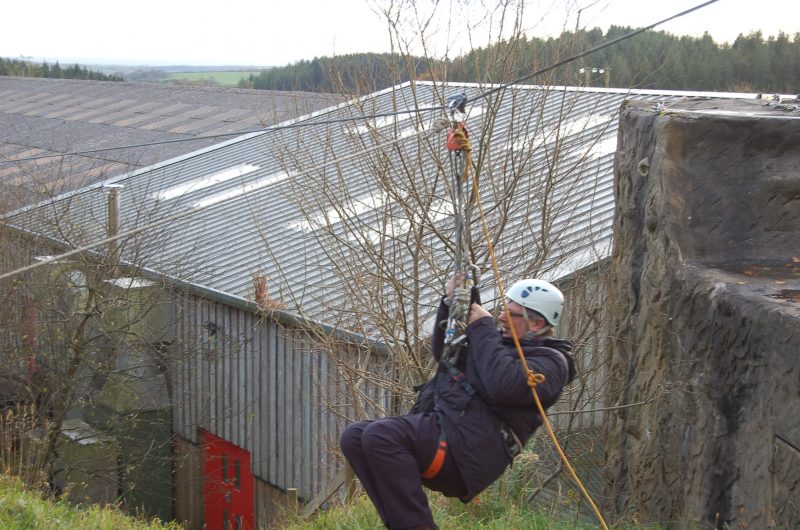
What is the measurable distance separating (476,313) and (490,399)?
1.60 feet

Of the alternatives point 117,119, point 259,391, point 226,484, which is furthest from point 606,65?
point 117,119

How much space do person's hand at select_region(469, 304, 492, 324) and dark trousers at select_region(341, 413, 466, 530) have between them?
560 mm

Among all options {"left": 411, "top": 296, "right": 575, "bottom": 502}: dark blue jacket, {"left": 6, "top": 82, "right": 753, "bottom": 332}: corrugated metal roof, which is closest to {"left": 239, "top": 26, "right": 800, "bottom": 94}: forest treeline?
{"left": 6, "top": 82, "right": 753, "bottom": 332}: corrugated metal roof

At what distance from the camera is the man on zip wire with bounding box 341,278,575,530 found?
15.7 feet

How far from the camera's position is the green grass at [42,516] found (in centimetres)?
670

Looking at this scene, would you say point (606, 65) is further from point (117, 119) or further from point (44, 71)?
point (44, 71)

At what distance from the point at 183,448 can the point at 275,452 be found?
258 cm

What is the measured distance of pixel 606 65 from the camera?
1505 cm

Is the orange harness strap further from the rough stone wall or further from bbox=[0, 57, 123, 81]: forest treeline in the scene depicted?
bbox=[0, 57, 123, 81]: forest treeline

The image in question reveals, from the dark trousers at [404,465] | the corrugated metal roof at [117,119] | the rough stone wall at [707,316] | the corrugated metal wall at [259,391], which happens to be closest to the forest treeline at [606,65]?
the rough stone wall at [707,316]

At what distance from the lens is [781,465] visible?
5.70m

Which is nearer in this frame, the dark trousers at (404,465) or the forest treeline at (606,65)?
the dark trousers at (404,465)

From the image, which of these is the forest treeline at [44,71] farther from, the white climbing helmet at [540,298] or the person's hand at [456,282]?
the white climbing helmet at [540,298]

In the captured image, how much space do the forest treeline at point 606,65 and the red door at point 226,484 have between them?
6412 mm
